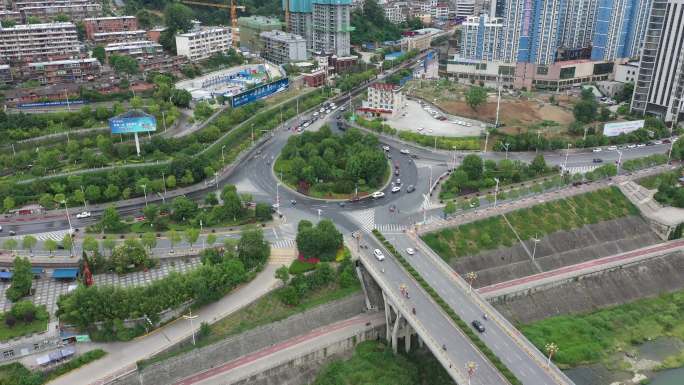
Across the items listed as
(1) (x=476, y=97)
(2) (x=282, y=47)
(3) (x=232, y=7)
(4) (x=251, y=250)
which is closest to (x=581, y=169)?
(1) (x=476, y=97)

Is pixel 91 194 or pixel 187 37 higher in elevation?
pixel 187 37

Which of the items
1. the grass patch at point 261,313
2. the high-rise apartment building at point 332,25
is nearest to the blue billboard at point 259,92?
the high-rise apartment building at point 332,25

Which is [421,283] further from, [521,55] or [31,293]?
[521,55]

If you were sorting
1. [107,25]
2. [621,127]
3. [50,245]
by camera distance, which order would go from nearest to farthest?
[50,245] < [621,127] < [107,25]

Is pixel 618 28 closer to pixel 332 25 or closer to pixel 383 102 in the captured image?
pixel 383 102

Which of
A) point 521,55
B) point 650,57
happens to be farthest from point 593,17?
point 650,57

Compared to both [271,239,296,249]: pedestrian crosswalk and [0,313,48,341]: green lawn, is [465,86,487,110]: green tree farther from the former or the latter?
[0,313,48,341]: green lawn

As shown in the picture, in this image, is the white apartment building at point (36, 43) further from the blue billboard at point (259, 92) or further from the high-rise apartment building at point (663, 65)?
the high-rise apartment building at point (663, 65)

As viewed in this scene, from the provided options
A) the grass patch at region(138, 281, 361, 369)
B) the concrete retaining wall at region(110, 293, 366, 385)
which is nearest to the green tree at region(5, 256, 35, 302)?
the concrete retaining wall at region(110, 293, 366, 385)
